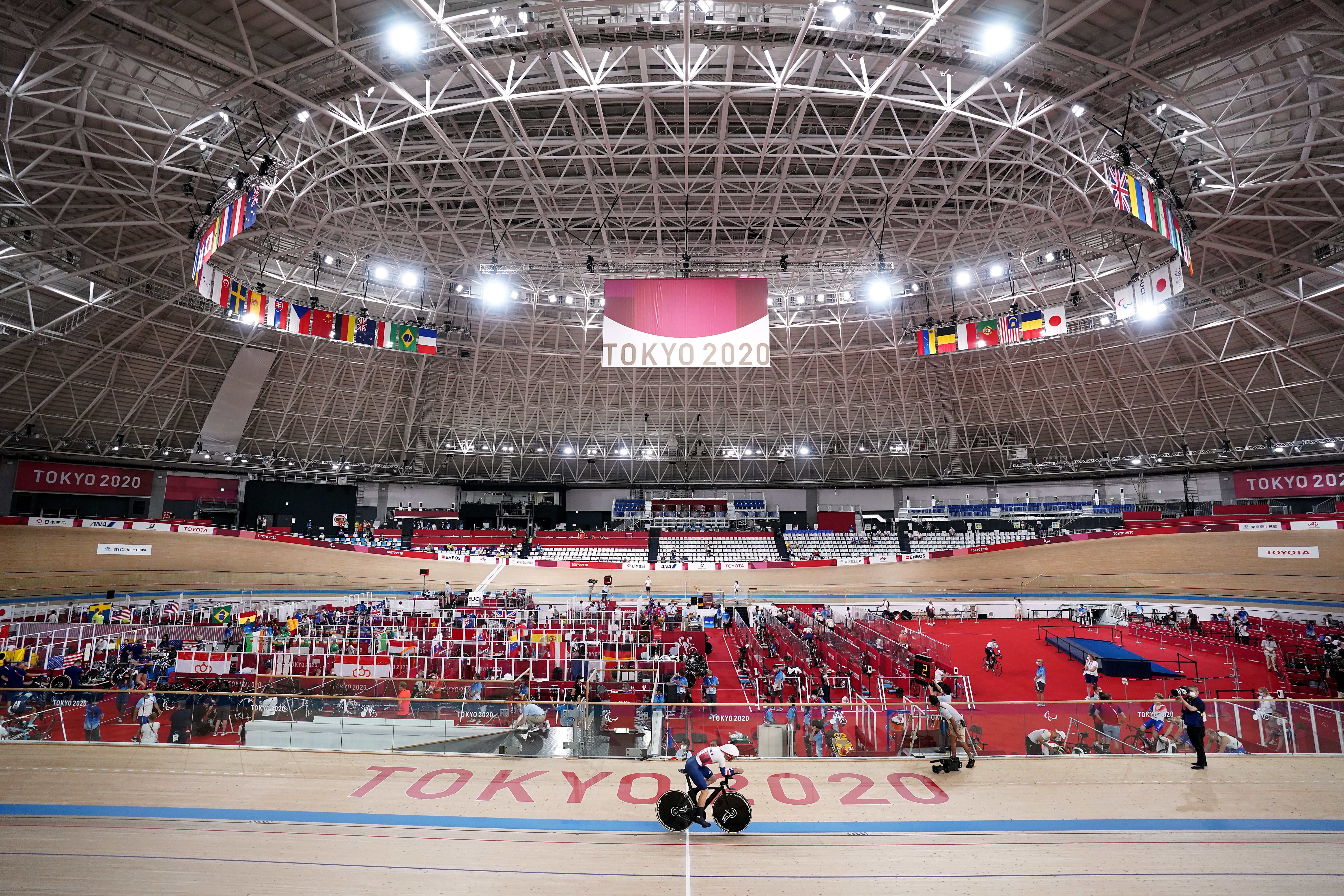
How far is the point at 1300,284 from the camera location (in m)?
26.7

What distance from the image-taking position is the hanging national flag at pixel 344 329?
22.5 metres

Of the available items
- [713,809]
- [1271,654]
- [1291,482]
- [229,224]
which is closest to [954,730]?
[713,809]

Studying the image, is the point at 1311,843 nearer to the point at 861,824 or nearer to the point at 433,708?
the point at 861,824

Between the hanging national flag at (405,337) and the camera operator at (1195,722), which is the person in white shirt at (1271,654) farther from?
the hanging national flag at (405,337)

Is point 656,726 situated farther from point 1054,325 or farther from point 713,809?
point 1054,325

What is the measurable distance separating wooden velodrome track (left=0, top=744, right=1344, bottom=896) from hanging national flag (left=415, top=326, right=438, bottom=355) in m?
16.5

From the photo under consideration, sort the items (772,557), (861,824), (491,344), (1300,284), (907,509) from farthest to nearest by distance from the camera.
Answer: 1. (907,509)
2. (772,557)
3. (491,344)
4. (1300,284)
5. (861,824)

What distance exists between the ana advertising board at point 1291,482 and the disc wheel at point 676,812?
1863 inches

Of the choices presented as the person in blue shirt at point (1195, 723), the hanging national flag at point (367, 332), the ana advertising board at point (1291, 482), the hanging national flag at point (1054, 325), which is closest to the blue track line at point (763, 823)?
the person in blue shirt at point (1195, 723)

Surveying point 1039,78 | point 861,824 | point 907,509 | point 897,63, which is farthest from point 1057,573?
point 861,824

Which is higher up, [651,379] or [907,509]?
[651,379]

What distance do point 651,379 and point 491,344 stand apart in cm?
1127

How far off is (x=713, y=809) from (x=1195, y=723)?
24.7 feet

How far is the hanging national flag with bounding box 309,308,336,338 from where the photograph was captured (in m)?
22.0
